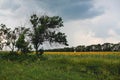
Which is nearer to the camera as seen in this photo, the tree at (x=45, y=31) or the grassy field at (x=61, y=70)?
the grassy field at (x=61, y=70)

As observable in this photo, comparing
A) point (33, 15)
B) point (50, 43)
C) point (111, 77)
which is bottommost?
point (111, 77)

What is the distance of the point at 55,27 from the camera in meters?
81.5

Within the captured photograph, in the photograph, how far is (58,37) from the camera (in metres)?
81.1

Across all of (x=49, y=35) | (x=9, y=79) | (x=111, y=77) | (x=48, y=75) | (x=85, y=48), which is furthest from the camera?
(x=85, y=48)

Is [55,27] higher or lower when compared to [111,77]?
higher

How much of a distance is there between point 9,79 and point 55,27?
179ft

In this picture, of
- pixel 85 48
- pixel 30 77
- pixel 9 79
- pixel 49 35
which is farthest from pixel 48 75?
pixel 85 48

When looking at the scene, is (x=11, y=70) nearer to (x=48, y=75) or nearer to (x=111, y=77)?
(x=48, y=75)

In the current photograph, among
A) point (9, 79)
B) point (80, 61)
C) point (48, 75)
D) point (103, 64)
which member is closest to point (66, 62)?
point (80, 61)

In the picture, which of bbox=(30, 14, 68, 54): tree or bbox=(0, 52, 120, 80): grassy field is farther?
bbox=(30, 14, 68, 54): tree

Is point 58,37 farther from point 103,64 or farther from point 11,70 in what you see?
point 11,70

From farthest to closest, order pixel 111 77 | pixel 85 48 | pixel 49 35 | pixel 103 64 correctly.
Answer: pixel 85 48 < pixel 49 35 < pixel 103 64 < pixel 111 77

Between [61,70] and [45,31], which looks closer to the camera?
[61,70]

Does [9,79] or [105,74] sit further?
[105,74]
